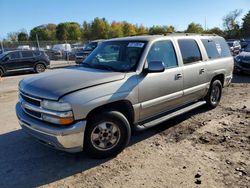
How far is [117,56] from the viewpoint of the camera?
16.8 feet

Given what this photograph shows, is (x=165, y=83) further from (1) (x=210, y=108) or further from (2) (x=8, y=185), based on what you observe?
(2) (x=8, y=185)

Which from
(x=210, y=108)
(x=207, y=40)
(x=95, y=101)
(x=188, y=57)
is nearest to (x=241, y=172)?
(x=95, y=101)

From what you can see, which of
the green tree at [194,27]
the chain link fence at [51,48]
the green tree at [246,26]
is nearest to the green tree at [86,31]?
the green tree at [194,27]

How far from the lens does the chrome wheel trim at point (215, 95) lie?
268 inches

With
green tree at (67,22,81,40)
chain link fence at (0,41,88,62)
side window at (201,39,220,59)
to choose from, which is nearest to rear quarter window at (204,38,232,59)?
side window at (201,39,220,59)

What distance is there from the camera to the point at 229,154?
4.43 m

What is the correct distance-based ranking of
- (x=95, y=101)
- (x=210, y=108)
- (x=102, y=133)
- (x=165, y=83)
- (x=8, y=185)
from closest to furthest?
(x=8, y=185) → (x=95, y=101) → (x=102, y=133) → (x=165, y=83) → (x=210, y=108)

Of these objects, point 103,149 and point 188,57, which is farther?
point 188,57

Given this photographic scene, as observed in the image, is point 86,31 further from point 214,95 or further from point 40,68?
point 214,95

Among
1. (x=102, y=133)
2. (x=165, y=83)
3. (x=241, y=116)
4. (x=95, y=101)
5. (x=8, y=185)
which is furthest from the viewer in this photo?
(x=241, y=116)

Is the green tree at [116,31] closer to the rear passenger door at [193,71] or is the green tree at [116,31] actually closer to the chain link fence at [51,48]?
the chain link fence at [51,48]

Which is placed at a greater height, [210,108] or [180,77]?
[180,77]

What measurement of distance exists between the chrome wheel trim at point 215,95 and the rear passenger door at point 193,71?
1.75 ft

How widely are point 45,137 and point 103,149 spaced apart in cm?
91
